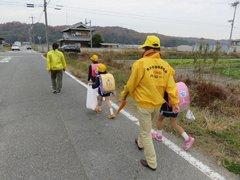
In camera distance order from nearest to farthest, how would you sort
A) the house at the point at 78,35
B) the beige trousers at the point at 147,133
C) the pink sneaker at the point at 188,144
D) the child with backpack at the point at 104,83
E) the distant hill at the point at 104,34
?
the beige trousers at the point at 147,133 → the pink sneaker at the point at 188,144 → the child with backpack at the point at 104,83 → the house at the point at 78,35 → the distant hill at the point at 104,34

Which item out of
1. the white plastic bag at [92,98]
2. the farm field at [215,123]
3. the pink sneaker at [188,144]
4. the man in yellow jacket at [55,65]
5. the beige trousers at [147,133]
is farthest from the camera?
the man in yellow jacket at [55,65]

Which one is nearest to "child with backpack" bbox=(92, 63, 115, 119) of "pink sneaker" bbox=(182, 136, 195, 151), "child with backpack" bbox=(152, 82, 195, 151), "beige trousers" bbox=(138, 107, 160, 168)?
"child with backpack" bbox=(152, 82, 195, 151)

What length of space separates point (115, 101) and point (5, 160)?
4656 mm

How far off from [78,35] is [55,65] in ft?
225

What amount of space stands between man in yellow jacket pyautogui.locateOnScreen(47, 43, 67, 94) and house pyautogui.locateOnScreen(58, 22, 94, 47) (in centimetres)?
6615

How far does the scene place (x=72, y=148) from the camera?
518 cm

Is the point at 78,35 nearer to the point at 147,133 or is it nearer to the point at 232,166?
the point at 147,133

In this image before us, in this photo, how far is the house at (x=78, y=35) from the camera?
75.8 m

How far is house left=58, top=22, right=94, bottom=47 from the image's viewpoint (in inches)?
2985

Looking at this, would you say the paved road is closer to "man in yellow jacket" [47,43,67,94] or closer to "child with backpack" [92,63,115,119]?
"child with backpack" [92,63,115,119]

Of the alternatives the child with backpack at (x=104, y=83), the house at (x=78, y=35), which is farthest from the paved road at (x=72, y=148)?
the house at (x=78, y=35)

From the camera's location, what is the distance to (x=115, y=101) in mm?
9000

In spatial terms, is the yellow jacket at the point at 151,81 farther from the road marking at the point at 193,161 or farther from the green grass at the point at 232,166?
the green grass at the point at 232,166

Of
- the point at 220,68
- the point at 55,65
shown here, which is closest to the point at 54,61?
the point at 55,65
